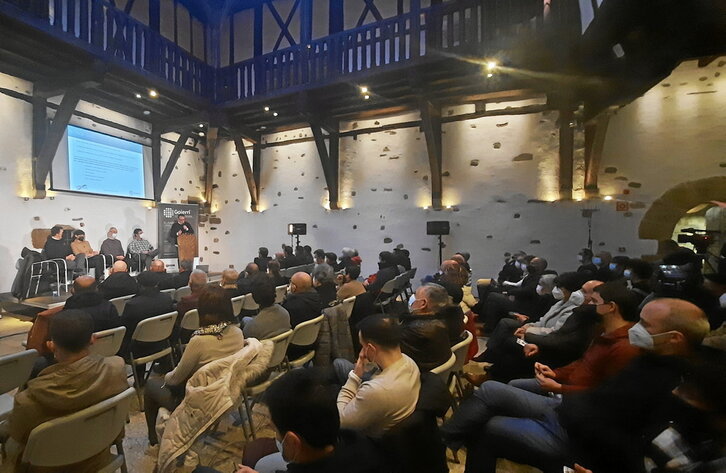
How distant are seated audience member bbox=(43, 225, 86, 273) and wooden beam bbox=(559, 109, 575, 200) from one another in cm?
853

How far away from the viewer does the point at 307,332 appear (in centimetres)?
265

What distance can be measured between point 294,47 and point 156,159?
417 centimetres

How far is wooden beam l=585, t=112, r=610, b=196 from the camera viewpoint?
19.2ft

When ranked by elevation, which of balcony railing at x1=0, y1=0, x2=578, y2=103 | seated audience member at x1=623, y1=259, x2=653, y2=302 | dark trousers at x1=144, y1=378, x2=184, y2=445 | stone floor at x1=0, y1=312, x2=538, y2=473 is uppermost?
balcony railing at x1=0, y1=0, x2=578, y2=103

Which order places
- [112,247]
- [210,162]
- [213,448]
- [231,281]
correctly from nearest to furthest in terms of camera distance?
[213,448]
[231,281]
[112,247]
[210,162]

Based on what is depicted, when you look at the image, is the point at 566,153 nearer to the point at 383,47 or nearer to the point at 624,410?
the point at 383,47

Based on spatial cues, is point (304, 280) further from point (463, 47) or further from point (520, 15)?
point (520, 15)

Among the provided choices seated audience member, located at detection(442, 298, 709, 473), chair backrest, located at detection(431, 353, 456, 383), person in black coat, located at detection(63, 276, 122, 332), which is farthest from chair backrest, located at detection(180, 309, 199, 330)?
seated audience member, located at detection(442, 298, 709, 473)

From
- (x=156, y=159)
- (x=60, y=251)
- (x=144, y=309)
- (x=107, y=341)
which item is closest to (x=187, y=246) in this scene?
(x=156, y=159)

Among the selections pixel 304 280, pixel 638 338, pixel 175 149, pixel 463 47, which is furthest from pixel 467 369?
pixel 175 149

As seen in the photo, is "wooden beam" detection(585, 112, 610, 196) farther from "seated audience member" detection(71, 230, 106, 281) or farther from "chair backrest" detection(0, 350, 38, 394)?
"seated audience member" detection(71, 230, 106, 281)

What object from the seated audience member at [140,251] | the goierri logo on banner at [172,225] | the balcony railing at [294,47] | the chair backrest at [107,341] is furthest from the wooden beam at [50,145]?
the chair backrest at [107,341]

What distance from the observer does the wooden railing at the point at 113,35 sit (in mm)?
4945

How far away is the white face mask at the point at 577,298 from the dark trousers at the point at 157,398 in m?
2.64
